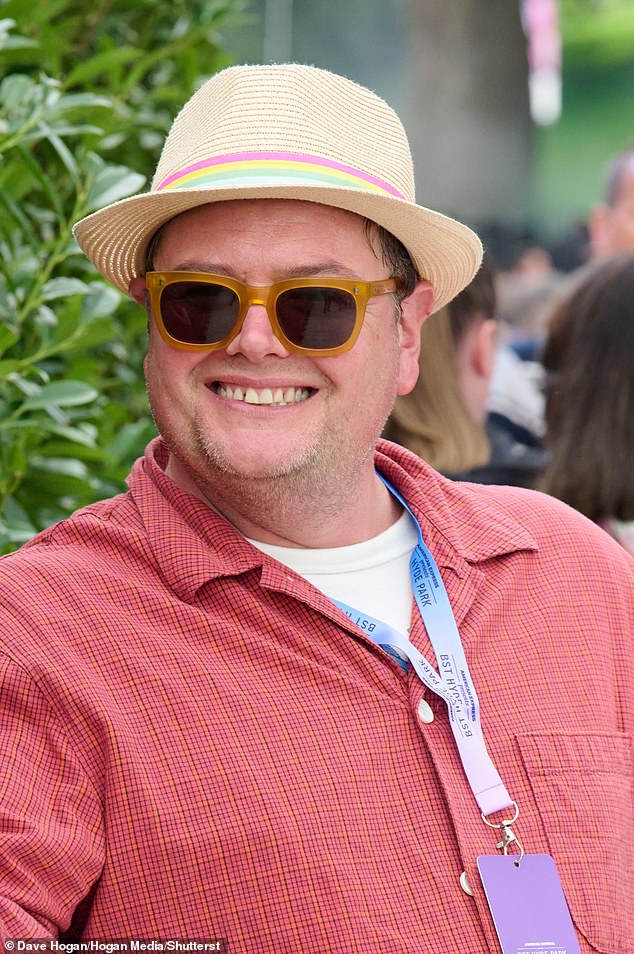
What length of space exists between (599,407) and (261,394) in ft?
7.10

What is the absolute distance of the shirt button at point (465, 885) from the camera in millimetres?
1873

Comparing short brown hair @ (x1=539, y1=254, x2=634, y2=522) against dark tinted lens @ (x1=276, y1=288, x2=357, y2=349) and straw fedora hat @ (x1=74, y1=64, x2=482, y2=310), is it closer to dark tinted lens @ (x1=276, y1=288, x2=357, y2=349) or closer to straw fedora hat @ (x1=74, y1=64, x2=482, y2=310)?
straw fedora hat @ (x1=74, y1=64, x2=482, y2=310)

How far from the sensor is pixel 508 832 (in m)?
1.96

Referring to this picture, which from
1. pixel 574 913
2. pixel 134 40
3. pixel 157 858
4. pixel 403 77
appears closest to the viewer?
pixel 157 858

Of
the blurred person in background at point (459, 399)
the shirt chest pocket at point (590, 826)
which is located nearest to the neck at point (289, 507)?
the shirt chest pocket at point (590, 826)

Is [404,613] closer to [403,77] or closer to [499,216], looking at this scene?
[403,77]

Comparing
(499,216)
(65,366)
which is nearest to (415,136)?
(499,216)

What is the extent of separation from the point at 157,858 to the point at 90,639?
319 mm

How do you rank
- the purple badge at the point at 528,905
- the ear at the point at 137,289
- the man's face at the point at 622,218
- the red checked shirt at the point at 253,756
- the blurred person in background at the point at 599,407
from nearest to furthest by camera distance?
the red checked shirt at the point at 253,756 < the purple badge at the point at 528,905 < the ear at the point at 137,289 < the blurred person in background at the point at 599,407 < the man's face at the point at 622,218

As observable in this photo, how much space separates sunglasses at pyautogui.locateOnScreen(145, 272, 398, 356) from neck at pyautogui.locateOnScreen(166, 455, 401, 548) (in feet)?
0.74

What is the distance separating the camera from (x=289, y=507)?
84.4 inches

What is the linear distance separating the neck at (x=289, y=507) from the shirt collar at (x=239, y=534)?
0.04 m

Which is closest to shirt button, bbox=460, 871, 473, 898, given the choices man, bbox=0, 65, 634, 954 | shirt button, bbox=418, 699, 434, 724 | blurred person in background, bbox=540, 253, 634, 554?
man, bbox=0, 65, 634, 954

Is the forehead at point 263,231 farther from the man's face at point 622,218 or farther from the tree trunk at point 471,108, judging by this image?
the tree trunk at point 471,108
